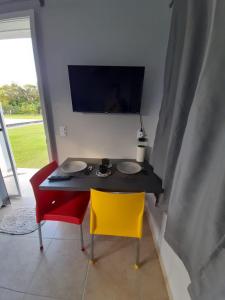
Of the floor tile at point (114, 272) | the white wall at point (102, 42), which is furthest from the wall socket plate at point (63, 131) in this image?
the floor tile at point (114, 272)

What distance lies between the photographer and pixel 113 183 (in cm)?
128

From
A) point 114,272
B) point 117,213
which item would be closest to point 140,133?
point 117,213

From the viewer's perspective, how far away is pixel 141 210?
3.58 feet

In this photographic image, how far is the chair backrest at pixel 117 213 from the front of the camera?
1032mm

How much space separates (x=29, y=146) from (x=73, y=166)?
3314 millimetres

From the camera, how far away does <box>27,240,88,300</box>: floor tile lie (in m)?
1.14

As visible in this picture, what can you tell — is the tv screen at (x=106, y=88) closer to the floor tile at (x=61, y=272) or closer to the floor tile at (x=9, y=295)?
the floor tile at (x=61, y=272)

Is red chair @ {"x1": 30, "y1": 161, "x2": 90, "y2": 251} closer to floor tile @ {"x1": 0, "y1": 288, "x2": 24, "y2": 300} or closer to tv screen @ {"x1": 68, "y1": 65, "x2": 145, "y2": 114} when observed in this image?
floor tile @ {"x1": 0, "y1": 288, "x2": 24, "y2": 300}

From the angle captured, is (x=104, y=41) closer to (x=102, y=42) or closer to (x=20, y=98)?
(x=102, y=42)

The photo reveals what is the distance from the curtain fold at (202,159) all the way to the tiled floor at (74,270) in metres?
0.67

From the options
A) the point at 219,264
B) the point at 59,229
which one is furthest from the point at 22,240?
the point at 219,264

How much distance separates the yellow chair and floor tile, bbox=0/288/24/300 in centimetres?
68

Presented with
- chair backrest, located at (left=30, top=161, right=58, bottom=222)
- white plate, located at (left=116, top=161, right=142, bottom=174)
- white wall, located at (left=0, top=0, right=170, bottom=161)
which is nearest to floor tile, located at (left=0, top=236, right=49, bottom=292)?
chair backrest, located at (left=30, top=161, right=58, bottom=222)

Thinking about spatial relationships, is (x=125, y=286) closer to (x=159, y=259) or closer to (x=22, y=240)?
(x=159, y=259)
